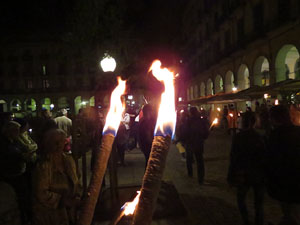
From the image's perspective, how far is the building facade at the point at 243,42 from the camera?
57.1ft

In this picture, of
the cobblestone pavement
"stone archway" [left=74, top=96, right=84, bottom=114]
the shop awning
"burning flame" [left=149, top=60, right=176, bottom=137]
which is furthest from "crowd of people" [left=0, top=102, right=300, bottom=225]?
"stone archway" [left=74, top=96, right=84, bottom=114]

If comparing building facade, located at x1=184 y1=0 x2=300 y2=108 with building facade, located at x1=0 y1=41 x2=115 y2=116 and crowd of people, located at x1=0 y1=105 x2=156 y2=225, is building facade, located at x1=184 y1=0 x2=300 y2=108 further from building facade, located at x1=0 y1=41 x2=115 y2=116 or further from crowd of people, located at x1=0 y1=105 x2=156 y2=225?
building facade, located at x1=0 y1=41 x2=115 y2=116

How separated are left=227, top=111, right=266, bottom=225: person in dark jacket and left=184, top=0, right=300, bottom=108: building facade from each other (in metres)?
12.4

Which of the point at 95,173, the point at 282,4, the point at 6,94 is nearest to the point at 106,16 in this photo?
the point at 282,4

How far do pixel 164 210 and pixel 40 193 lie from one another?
8.54ft

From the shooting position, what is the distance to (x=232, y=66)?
25.8 m

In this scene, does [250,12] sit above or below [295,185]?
above

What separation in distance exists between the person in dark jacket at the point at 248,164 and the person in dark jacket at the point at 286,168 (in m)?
0.79

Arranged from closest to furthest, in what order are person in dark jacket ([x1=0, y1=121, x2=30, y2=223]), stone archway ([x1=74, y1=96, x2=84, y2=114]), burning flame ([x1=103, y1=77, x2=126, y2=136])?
1. burning flame ([x1=103, y1=77, x2=126, y2=136])
2. person in dark jacket ([x1=0, y1=121, x2=30, y2=223])
3. stone archway ([x1=74, y1=96, x2=84, y2=114])

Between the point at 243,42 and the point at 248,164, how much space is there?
67.1 ft

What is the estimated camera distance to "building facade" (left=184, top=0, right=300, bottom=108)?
57.1 ft

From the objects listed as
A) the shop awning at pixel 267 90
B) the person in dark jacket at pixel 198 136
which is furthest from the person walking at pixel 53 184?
the shop awning at pixel 267 90

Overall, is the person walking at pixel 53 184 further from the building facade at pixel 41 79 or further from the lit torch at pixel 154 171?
the building facade at pixel 41 79

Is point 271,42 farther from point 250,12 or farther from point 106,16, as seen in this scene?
point 106,16
